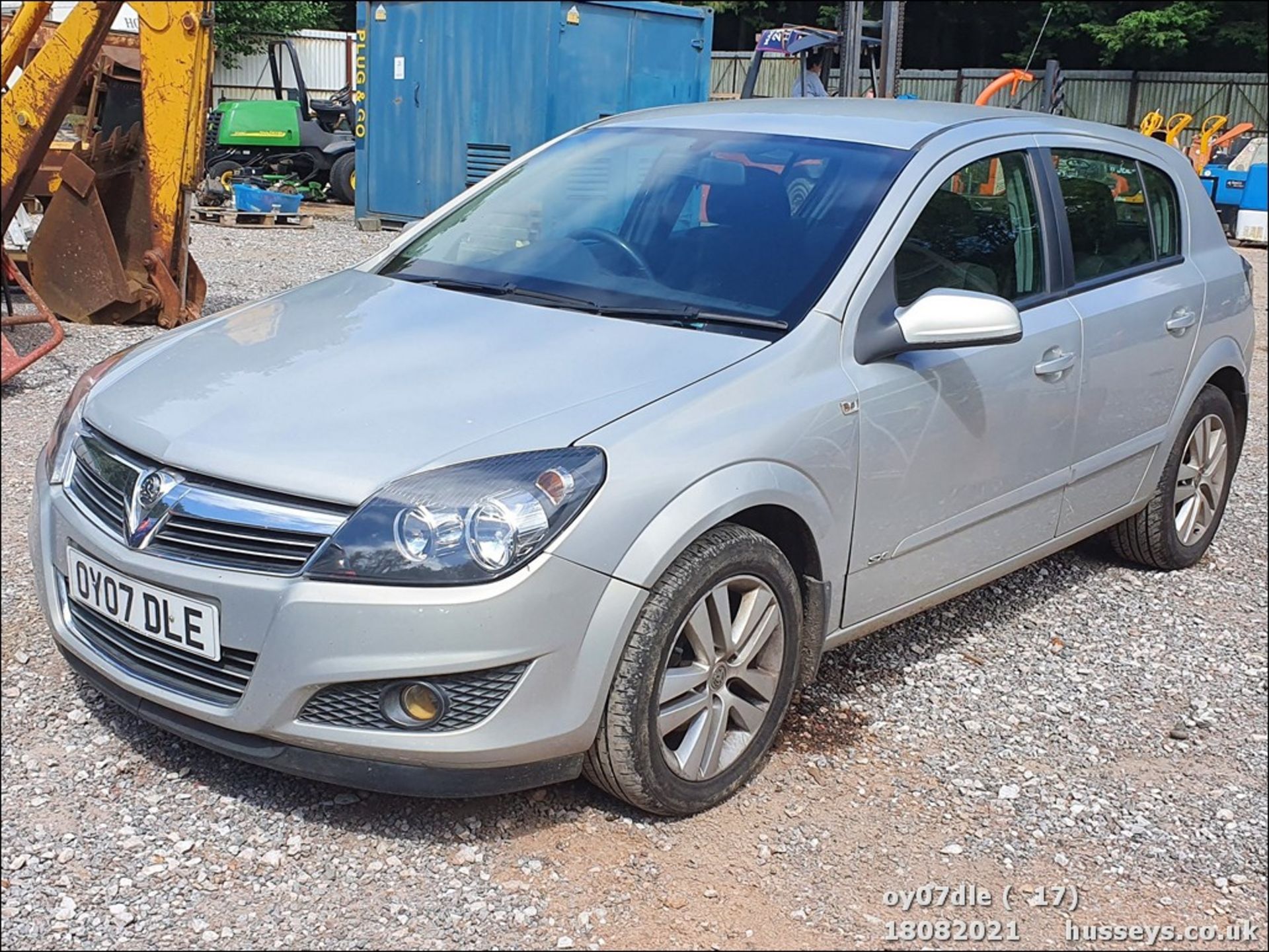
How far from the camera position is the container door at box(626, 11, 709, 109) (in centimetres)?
1482

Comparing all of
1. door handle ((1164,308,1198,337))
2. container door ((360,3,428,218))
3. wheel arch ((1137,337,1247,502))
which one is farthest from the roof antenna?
door handle ((1164,308,1198,337))

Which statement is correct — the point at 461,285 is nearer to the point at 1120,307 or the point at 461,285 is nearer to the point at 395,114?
the point at 1120,307

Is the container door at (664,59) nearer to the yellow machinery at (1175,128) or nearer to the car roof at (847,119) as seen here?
the yellow machinery at (1175,128)

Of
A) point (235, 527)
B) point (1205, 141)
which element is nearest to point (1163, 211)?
point (235, 527)

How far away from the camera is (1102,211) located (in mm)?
4754

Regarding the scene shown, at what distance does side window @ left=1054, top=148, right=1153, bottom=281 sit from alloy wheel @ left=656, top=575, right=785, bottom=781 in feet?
6.19

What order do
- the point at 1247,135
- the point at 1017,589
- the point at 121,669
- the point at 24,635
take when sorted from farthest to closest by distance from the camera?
the point at 1247,135, the point at 1017,589, the point at 24,635, the point at 121,669

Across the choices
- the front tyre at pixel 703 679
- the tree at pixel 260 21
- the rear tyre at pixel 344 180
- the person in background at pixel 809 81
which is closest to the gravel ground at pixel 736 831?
the front tyre at pixel 703 679

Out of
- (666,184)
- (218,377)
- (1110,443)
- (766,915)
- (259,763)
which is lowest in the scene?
(766,915)

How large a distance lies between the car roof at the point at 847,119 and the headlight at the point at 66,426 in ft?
6.20

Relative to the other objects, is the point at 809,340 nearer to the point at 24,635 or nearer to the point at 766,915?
the point at 766,915

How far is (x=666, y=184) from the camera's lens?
13.7ft

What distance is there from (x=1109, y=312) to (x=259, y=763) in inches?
119

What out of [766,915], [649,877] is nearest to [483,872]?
[649,877]
